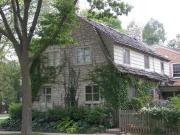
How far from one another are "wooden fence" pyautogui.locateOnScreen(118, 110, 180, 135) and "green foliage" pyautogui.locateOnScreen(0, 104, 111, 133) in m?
1.87

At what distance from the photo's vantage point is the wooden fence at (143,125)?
2134 centimetres

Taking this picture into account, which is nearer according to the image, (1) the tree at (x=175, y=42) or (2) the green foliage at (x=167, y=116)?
(2) the green foliage at (x=167, y=116)

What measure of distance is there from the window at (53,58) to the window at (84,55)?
188 centimetres

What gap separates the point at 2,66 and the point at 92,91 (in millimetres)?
20851

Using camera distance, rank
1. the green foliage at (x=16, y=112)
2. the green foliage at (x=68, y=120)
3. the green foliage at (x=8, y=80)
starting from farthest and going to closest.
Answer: the green foliage at (x=8, y=80) < the green foliage at (x=16, y=112) < the green foliage at (x=68, y=120)

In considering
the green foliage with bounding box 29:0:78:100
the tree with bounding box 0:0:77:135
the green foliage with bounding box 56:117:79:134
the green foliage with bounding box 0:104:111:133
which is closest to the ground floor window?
the green foliage with bounding box 0:104:111:133

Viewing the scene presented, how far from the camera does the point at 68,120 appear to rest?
26.6 meters

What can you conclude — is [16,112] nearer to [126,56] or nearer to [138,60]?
[126,56]

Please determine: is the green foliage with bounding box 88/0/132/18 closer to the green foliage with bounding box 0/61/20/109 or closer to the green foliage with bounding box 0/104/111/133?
the green foliage with bounding box 0/104/111/133

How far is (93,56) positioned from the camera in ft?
96.8

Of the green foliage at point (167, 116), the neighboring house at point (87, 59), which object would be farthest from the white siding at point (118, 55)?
the green foliage at point (167, 116)

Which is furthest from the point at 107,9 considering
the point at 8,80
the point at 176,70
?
the point at 8,80

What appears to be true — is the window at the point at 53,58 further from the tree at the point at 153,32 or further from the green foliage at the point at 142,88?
the tree at the point at 153,32

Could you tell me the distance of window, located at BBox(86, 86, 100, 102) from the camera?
2893 cm
